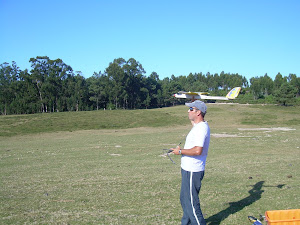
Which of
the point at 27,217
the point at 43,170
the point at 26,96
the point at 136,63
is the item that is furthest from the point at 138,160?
the point at 136,63

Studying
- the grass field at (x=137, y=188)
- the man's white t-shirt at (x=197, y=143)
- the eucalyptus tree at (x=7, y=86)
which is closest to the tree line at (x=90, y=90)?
the eucalyptus tree at (x=7, y=86)

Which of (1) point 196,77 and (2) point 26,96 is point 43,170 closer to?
(2) point 26,96

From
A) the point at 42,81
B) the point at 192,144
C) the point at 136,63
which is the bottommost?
the point at 192,144

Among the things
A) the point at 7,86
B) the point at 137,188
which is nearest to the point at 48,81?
the point at 7,86

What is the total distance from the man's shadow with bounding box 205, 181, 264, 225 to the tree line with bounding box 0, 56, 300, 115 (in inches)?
2718

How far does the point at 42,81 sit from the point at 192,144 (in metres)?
86.1

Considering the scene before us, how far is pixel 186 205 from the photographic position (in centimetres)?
507

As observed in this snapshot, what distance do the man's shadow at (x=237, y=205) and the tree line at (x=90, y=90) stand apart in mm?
69045

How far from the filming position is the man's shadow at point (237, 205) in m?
5.82

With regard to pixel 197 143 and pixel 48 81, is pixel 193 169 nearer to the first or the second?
pixel 197 143

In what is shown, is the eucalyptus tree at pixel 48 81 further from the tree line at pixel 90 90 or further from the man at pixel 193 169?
the man at pixel 193 169

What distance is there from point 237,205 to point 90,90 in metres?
90.8

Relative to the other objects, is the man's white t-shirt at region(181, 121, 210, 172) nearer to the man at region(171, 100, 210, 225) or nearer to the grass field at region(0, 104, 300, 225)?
the man at region(171, 100, 210, 225)

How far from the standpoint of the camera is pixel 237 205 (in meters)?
6.64
